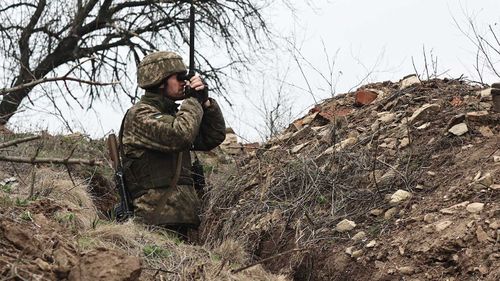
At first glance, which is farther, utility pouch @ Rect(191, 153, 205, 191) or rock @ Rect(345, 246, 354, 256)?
utility pouch @ Rect(191, 153, 205, 191)

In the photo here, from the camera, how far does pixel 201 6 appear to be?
1381 cm

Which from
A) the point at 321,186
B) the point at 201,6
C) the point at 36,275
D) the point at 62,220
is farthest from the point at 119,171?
the point at 201,6

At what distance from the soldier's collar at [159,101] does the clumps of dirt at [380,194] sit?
36.3 inches

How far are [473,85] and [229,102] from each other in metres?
8.12

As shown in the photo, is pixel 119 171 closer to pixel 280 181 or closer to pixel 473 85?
pixel 280 181

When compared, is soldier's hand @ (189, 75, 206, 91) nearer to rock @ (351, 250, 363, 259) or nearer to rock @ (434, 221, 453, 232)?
rock @ (351, 250, 363, 259)

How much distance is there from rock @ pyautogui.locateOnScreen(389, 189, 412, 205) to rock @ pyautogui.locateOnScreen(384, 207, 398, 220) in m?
0.06

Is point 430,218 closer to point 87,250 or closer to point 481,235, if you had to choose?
point 481,235

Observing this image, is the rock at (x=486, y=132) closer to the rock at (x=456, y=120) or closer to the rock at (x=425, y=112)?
the rock at (x=456, y=120)

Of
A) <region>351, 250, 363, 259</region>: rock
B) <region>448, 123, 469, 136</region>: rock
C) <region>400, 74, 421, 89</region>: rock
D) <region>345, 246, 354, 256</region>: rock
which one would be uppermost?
<region>400, 74, 421, 89</region>: rock

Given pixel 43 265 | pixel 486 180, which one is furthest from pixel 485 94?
pixel 43 265

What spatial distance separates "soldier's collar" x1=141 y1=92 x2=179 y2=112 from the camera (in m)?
5.49

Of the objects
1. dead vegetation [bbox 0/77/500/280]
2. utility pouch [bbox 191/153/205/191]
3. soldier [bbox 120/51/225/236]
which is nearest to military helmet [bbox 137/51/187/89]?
soldier [bbox 120/51/225/236]

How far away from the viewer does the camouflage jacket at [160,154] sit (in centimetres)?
521
